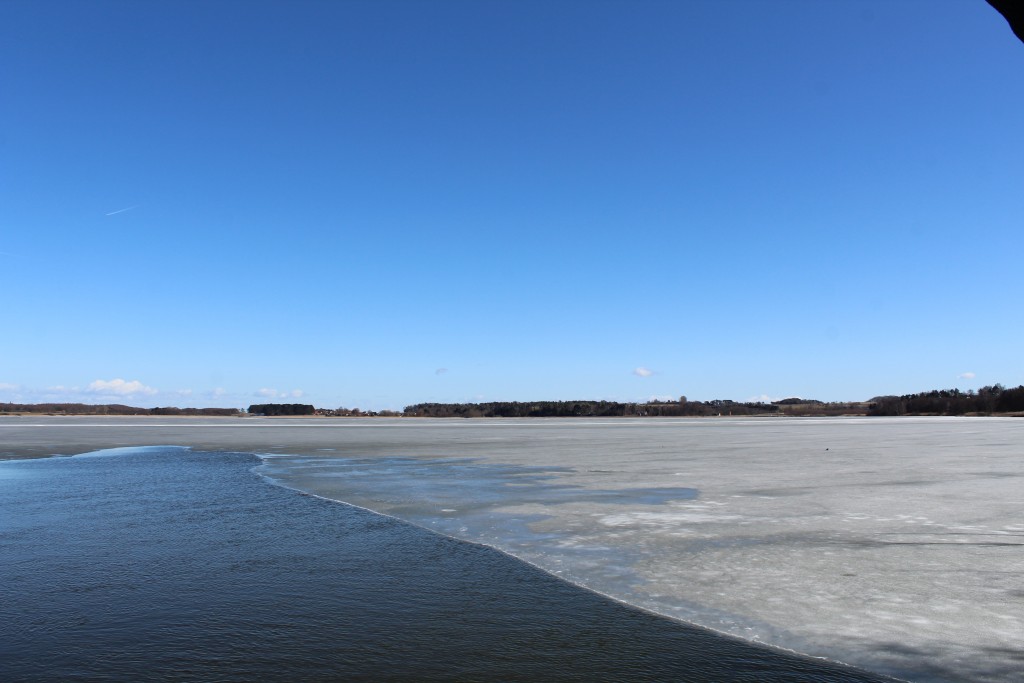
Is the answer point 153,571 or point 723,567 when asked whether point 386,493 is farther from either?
point 723,567

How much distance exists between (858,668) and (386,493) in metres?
7.71

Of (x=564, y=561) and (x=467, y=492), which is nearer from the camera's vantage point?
(x=564, y=561)

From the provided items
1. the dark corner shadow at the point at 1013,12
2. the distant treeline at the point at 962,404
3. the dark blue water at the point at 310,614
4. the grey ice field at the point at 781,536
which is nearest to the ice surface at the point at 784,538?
the grey ice field at the point at 781,536

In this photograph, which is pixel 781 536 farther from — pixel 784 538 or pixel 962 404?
pixel 962 404

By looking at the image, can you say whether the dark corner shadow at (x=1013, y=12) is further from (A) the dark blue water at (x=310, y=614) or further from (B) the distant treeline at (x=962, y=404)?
(B) the distant treeline at (x=962, y=404)

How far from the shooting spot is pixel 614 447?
20.8m

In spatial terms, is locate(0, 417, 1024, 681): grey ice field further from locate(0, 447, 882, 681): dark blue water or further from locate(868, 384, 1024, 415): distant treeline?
locate(868, 384, 1024, 415): distant treeline

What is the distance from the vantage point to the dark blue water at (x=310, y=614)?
12.0 ft

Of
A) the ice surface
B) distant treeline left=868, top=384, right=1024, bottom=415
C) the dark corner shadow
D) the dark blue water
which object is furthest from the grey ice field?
distant treeline left=868, top=384, right=1024, bottom=415

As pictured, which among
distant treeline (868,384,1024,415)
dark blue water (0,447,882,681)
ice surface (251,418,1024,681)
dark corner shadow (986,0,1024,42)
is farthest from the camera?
distant treeline (868,384,1024,415)

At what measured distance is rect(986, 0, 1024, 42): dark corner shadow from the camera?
2207mm

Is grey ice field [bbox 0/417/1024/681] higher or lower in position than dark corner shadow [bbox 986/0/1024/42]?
lower

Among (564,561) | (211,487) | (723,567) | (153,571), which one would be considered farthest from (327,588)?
(211,487)

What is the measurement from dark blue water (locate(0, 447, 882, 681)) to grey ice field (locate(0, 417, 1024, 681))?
50 cm
